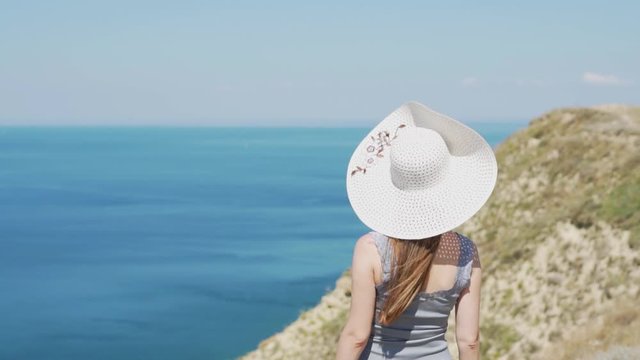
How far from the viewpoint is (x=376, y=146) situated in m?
4.08

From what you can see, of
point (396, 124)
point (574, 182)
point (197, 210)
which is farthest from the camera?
point (197, 210)

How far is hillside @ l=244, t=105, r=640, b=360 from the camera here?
66.6 ft

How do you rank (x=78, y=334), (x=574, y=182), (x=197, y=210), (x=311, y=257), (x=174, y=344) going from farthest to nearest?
1. (x=197, y=210)
2. (x=311, y=257)
3. (x=78, y=334)
4. (x=174, y=344)
5. (x=574, y=182)

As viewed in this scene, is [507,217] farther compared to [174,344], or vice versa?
[174,344]

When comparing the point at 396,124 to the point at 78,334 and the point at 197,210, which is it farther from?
the point at 197,210

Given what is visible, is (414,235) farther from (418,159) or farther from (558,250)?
(558,250)

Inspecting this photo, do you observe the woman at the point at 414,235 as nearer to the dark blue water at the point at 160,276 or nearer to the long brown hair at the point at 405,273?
the long brown hair at the point at 405,273

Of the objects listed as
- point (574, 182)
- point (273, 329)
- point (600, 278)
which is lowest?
point (273, 329)

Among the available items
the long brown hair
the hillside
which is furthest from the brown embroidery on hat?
the hillside

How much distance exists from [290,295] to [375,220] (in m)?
99.6

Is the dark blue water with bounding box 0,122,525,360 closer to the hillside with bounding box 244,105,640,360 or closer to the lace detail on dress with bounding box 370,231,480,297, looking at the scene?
the hillside with bounding box 244,105,640,360

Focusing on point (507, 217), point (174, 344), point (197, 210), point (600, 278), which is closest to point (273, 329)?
point (174, 344)

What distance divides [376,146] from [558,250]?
Answer: 22.7 m

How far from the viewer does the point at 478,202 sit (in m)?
3.93
